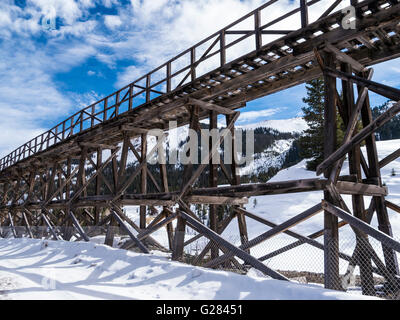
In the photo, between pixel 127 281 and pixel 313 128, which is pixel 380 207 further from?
pixel 313 128

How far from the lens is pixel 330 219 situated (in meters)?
5.31

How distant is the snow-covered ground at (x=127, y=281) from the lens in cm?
461


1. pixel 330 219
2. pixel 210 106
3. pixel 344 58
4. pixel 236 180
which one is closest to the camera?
pixel 330 219

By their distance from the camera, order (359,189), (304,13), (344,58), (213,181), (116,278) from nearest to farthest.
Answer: (359,189)
(304,13)
(116,278)
(344,58)
(213,181)

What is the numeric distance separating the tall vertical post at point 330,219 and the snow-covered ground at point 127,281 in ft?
2.27

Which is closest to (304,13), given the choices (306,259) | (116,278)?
(116,278)

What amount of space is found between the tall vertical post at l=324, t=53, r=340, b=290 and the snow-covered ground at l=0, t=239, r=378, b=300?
27.2 inches

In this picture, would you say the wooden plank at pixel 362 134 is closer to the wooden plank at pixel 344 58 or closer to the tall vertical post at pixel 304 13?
the wooden plank at pixel 344 58

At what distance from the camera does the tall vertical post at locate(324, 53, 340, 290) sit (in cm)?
504

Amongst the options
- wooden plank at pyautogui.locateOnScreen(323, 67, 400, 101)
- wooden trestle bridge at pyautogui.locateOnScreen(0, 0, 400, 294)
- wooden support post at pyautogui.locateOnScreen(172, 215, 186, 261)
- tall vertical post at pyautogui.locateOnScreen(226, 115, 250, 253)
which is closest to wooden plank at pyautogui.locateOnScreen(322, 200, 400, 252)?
wooden trestle bridge at pyautogui.locateOnScreen(0, 0, 400, 294)

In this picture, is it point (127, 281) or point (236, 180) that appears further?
point (236, 180)

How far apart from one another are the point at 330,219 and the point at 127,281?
150 inches

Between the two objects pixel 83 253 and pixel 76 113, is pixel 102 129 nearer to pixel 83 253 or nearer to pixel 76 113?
pixel 76 113
